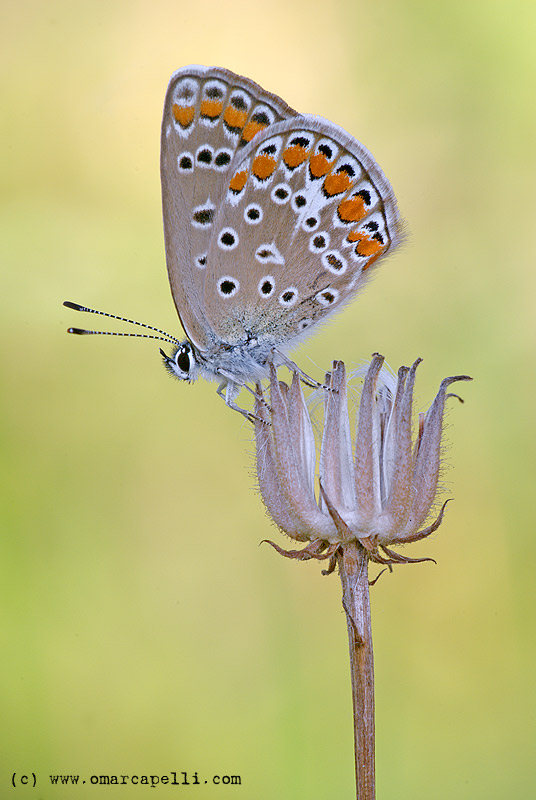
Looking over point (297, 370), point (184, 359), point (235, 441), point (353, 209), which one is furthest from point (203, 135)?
point (235, 441)

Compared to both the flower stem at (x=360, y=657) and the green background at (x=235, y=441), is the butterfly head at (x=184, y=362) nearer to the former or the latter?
the green background at (x=235, y=441)

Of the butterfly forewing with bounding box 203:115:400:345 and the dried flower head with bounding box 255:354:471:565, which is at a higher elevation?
the butterfly forewing with bounding box 203:115:400:345

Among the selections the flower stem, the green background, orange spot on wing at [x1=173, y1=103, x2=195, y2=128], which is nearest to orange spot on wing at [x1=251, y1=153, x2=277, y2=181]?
orange spot on wing at [x1=173, y1=103, x2=195, y2=128]

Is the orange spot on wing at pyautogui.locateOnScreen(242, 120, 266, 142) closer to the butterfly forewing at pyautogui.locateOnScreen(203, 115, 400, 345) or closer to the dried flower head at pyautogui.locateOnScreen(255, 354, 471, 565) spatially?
the butterfly forewing at pyautogui.locateOnScreen(203, 115, 400, 345)

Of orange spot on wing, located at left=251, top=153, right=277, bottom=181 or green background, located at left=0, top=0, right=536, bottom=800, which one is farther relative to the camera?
green background, located at left=0, top=0, right=536, bottom=800

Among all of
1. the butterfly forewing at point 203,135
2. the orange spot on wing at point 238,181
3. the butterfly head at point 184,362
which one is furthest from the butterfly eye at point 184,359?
the orange spot on wing at point 238,181

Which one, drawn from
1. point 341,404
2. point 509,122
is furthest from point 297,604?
point 509,122

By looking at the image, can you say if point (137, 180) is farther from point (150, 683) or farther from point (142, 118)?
point (150, 683)
